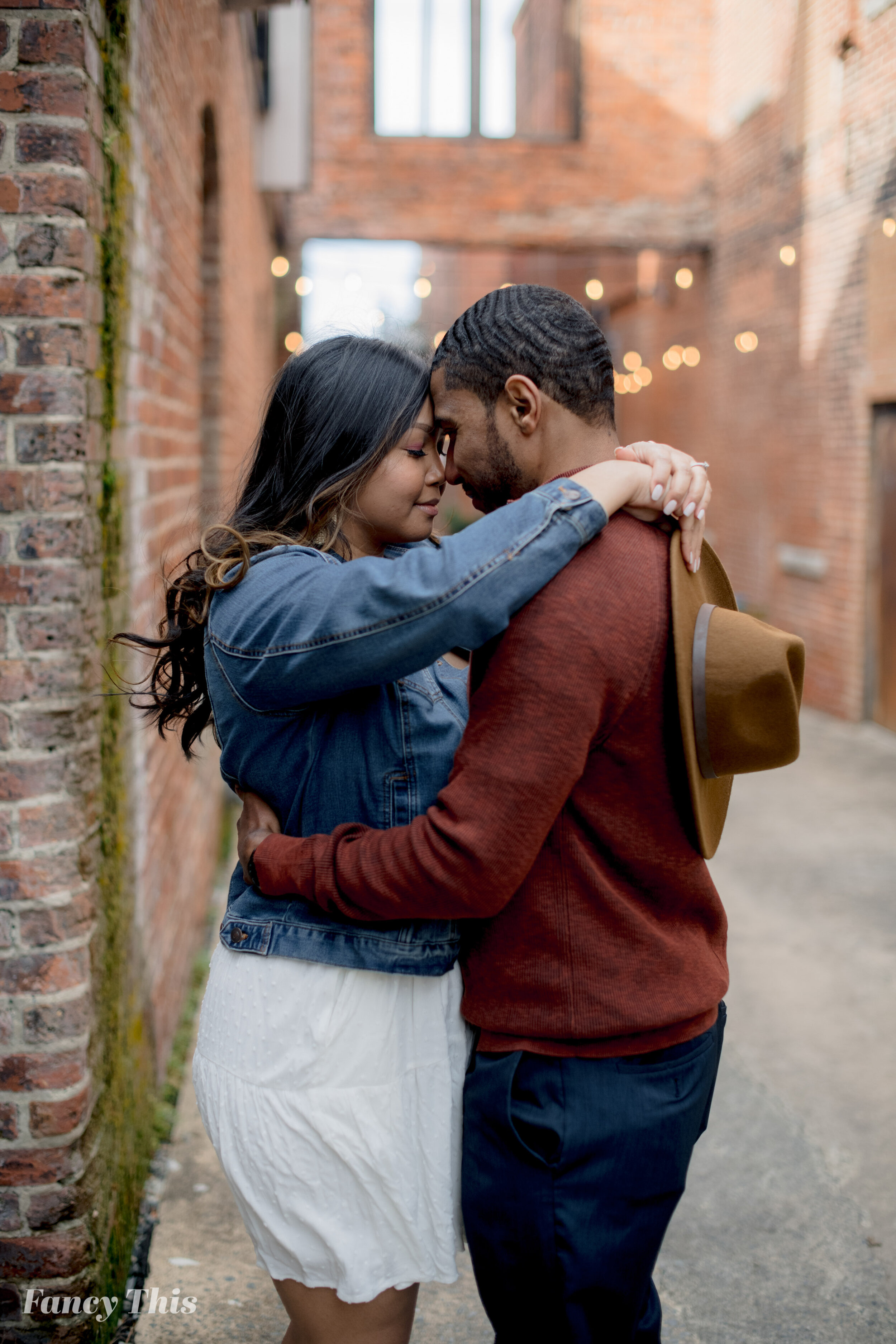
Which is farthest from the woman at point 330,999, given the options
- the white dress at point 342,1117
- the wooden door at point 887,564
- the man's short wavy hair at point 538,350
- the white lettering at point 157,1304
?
the wooden door at point 887,564

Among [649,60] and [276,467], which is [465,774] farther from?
[649,60]

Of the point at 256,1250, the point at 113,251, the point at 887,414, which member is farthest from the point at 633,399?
the point at 256,1250

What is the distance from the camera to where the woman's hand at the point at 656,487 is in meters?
1.52

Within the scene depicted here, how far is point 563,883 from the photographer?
153 centimetres

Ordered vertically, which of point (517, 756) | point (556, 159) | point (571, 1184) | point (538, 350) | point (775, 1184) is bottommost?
point (775, 1184)

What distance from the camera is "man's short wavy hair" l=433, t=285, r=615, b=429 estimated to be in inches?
Answer: 62.2

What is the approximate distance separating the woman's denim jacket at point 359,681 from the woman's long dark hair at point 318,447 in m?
0.09

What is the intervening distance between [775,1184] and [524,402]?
2512mm

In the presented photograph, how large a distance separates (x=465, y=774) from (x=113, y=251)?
59.6 inches

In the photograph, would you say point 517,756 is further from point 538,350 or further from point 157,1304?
point 157,1304

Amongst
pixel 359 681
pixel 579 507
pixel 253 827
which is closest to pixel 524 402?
pixel 579 507

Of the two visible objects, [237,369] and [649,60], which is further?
[649,60]

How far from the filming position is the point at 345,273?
11.6 meters

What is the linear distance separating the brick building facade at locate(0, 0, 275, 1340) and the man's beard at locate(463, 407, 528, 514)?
0.65m
